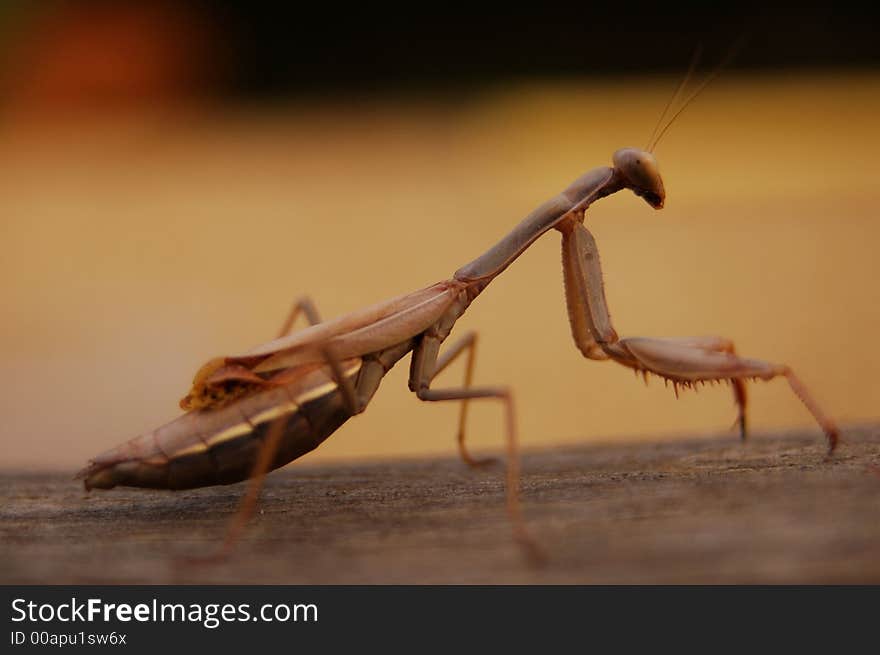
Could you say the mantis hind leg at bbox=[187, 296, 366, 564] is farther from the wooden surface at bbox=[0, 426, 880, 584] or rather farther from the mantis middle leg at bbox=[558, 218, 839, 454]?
the mantis middle leg at bbox=[558, 218, 839, 454]

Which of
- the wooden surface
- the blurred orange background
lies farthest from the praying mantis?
the blurred orange background

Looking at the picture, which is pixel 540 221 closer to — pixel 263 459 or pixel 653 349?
pixel 653 349

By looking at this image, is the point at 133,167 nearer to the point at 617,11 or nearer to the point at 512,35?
the point at 512,35

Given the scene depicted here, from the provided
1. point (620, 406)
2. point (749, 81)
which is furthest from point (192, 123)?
point (620, 406)

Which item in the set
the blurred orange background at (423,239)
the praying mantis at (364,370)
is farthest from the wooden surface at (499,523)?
the blurred orange background at (423,239)

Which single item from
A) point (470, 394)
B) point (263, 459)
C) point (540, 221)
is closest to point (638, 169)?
point (540, 221)

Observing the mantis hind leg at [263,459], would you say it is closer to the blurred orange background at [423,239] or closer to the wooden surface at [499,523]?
the wooden surface at [499,523]

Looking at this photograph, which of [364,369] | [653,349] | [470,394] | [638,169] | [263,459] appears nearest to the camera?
[263,459]
